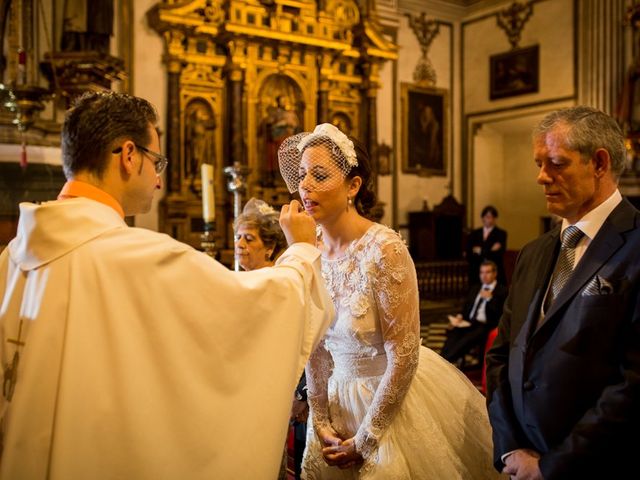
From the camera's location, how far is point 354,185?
2418 millimetres

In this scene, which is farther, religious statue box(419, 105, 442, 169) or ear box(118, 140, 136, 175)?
religious statue box(419, 105, 442, 169)

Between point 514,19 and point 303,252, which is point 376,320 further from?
point 514,19

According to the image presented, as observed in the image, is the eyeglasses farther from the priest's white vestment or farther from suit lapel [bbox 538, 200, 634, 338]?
suit lapel [bbox 538, 200, 634, 338]

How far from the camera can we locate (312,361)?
2.48 meters

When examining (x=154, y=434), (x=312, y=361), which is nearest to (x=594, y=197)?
(x=312, y=361)

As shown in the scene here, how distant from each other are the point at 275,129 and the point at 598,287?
9.75 meters

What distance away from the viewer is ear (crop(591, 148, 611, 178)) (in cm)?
197

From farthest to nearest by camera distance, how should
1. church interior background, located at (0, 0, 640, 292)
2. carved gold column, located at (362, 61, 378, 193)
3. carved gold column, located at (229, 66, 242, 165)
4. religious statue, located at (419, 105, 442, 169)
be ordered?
religious statue, located at (419, 105, 442, 169)
carved gold column, located at (362, 61, 378, 193)
carved gold column, located at (229, 66, 242, 165)
church interior background, located at (0, 0, 640, 292)

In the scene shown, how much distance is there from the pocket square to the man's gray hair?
37cm

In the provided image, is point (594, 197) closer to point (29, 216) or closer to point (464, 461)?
point (464, 461)

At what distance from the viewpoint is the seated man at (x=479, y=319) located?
21.2 ft

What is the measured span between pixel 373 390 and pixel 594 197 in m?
0.98

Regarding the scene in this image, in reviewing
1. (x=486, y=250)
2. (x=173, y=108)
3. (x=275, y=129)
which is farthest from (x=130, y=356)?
(x=275, y=129)

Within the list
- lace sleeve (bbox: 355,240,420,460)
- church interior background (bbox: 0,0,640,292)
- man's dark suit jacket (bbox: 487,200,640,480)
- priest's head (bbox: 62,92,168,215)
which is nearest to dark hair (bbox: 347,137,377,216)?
lace sleeve (bbox: 355,240,420,460)
